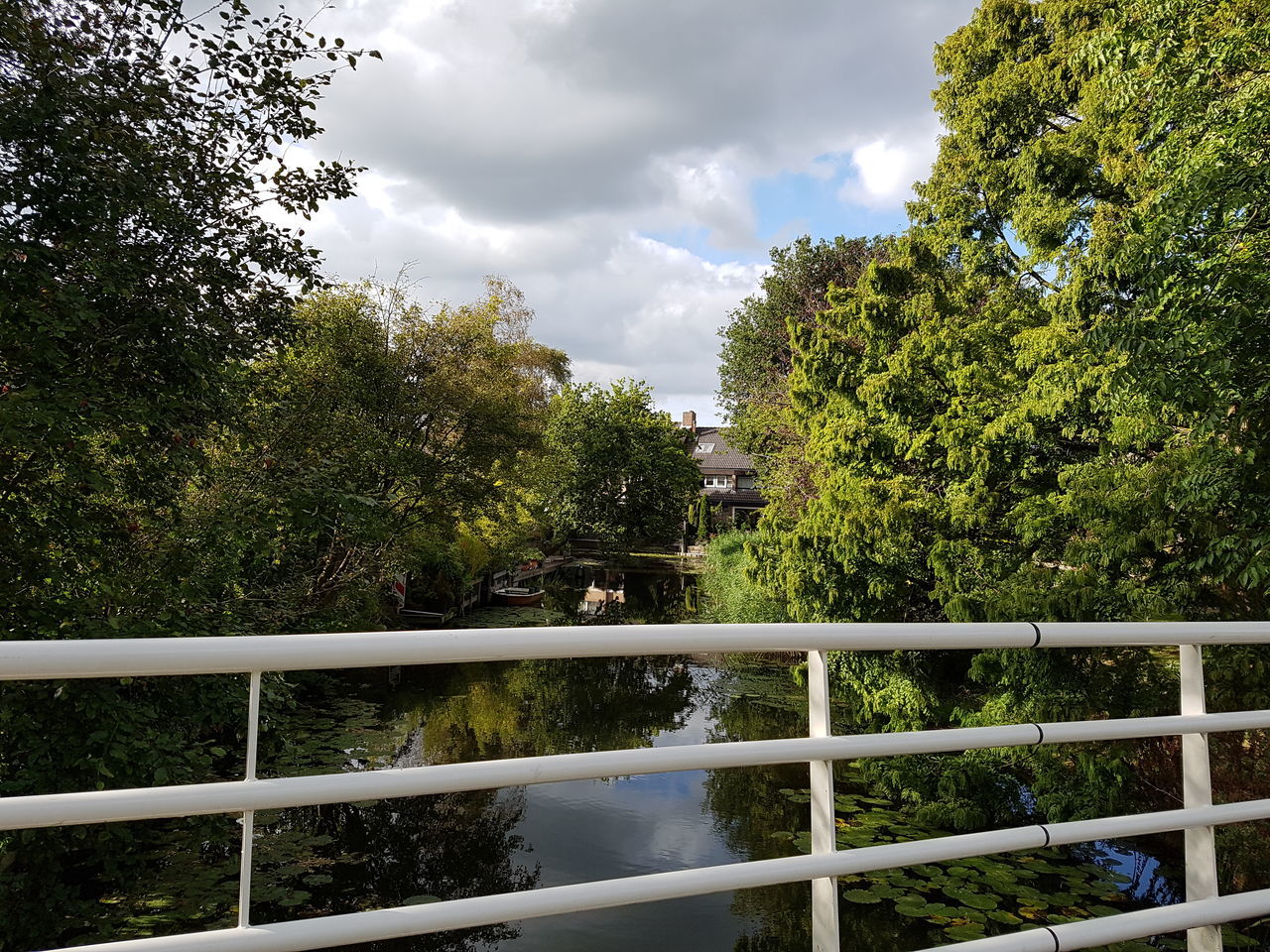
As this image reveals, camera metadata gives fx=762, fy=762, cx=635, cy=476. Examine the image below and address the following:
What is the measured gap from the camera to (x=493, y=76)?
23.1 feet

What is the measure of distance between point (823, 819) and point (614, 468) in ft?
92.6

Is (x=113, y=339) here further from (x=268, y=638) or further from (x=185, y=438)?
(x=268, y=638)

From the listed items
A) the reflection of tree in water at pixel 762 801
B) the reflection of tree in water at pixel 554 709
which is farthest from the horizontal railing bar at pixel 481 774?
the reflection of tree in water at pixel 554 709

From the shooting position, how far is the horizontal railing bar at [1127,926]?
1377 millimetres

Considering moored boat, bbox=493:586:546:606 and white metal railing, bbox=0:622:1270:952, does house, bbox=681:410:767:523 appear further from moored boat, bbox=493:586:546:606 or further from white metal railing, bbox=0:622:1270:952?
white metal railing, bbox=0:622:1270:952

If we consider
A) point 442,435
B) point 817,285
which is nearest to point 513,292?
point 817,285

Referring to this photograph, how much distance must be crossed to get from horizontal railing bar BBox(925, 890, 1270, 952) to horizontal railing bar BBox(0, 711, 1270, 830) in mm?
327

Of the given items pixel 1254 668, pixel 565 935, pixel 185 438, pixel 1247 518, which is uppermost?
pixel 185 438

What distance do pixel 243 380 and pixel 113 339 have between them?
848mm

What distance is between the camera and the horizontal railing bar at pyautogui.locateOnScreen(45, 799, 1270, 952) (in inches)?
36.8

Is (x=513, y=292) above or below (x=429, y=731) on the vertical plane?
above

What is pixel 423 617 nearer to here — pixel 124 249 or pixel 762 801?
pixel 762 801

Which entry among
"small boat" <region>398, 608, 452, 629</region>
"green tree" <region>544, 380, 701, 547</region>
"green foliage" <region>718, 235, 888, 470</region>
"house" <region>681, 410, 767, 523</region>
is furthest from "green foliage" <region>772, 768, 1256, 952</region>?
"house" <region>681, 410, 767, 523</region>

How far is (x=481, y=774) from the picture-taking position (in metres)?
1.06
